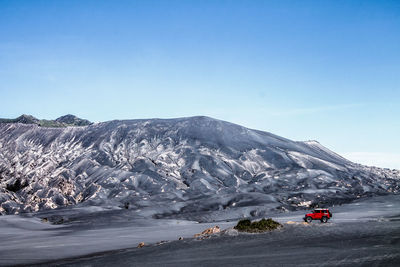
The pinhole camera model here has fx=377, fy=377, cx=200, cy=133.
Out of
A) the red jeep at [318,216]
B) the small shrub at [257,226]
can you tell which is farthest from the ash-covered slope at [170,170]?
the small shrub at [257,226]

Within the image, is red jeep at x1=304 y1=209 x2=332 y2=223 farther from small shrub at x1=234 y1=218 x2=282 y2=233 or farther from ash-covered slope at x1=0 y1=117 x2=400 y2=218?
ash-covered slope at x1=0 y1=117 x2=400 y2=218

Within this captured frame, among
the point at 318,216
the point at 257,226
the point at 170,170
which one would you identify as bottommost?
the point at 318,216

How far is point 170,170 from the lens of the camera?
5059 inches

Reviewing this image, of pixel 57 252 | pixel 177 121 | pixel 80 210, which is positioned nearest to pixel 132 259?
pixel 57 252

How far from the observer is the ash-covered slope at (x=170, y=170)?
99438 millimetres

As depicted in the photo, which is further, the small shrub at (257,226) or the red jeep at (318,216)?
the red jeep at (318,216)

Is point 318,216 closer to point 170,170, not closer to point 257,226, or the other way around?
point 257,226

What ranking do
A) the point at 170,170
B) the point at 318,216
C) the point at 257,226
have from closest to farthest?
1. the point at 257,226
2. the point at 318,216
3. the point at 170,170

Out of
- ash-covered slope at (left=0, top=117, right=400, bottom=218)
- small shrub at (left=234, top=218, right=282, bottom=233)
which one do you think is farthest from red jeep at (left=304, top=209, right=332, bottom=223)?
ash-covered slope at (left=0, top=117, right=400, bottom=218)

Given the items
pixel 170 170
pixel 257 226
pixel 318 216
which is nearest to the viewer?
pixel 257 226

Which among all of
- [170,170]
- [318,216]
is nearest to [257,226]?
[318,216]

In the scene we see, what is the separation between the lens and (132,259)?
88.8 feet

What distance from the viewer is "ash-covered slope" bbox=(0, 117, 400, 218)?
9944 centimetres

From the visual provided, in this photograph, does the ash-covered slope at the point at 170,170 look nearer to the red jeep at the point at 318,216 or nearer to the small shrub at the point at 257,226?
the red jeep at the point at 318,216
